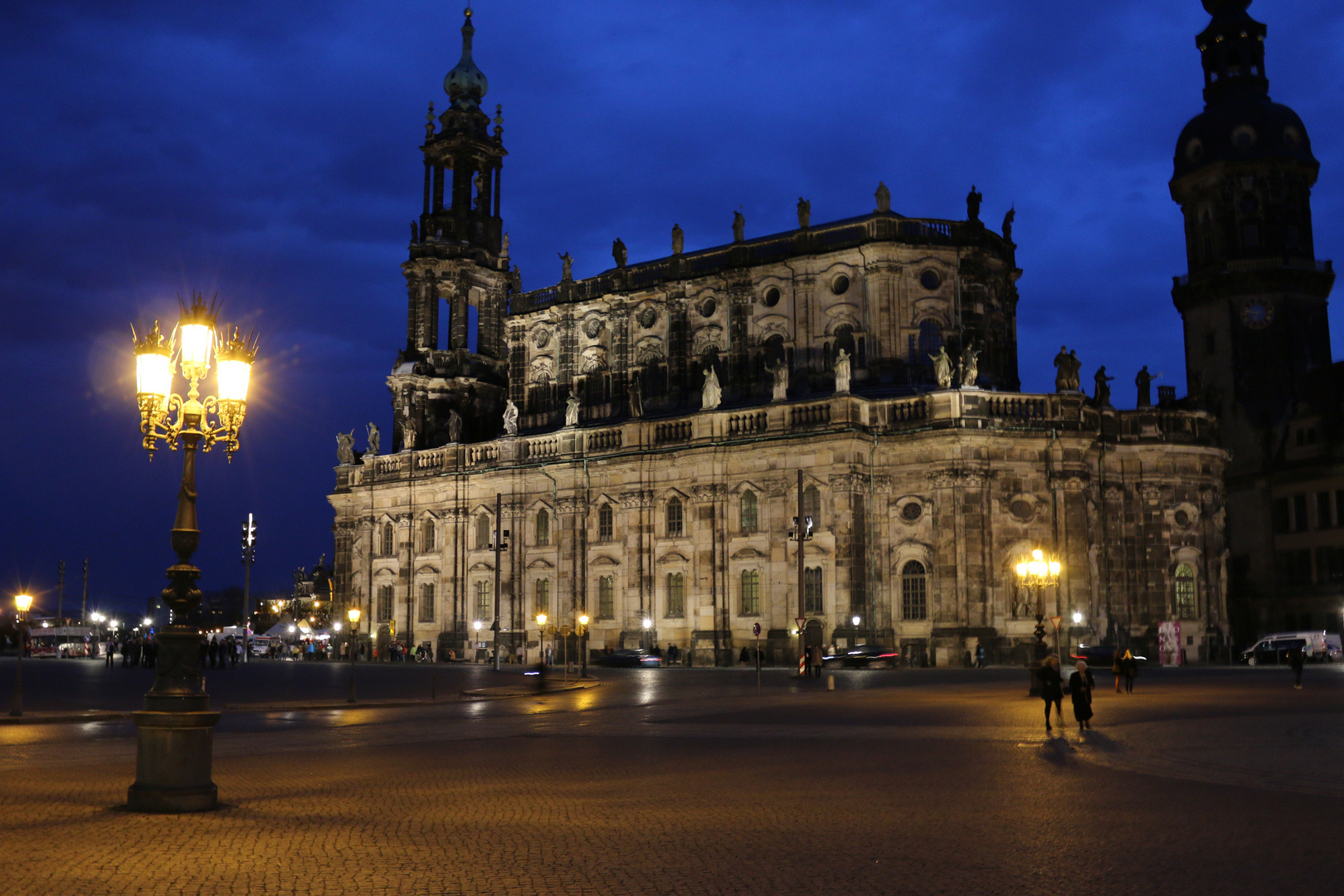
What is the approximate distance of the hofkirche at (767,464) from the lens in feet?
187

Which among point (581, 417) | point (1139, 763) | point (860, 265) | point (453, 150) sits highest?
point (453, 150)

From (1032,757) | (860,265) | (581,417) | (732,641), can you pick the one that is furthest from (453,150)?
(1032,757)

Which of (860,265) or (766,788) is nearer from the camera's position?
(766,788)

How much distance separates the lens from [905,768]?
670 inches

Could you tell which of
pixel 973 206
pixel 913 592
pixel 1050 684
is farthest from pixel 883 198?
pixel 1050 684

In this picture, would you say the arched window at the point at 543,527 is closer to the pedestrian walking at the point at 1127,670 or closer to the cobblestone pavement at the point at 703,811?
the pedestrian walking at the point at 1127,670

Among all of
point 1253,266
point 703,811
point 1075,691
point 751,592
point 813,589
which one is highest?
point 1253,266

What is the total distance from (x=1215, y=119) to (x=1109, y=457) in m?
31.8

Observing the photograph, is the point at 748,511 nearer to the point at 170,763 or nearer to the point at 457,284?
the point at 457,284

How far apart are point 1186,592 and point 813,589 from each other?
18.4 m

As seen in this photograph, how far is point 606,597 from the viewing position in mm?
65375

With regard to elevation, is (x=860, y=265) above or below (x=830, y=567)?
above

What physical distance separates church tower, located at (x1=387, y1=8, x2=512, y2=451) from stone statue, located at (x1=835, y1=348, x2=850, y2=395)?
27884 millimetres

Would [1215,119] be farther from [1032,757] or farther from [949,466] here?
[1032,757]
